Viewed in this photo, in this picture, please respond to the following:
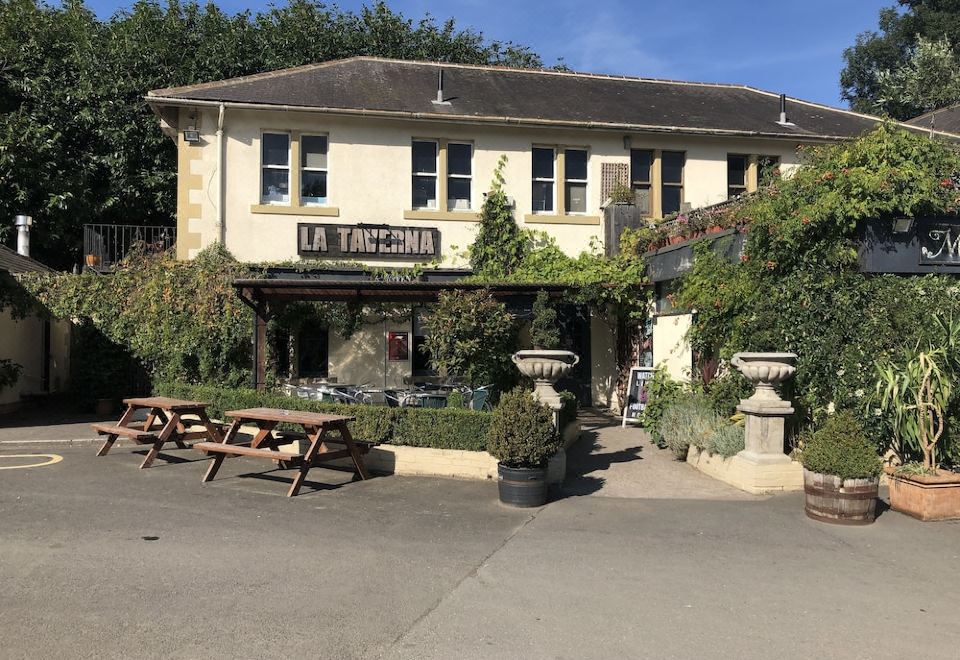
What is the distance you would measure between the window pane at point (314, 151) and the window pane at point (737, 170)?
934 cm

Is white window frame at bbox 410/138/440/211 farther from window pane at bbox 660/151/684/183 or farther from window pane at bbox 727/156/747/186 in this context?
window pane at bbox 727/156/747/186

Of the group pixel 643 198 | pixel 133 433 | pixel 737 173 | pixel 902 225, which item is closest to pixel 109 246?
pixel 133 433

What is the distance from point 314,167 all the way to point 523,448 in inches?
385

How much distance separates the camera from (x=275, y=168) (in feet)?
47.8

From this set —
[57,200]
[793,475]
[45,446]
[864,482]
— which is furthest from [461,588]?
[57,200]

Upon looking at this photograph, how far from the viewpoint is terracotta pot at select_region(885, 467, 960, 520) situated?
21.6ft

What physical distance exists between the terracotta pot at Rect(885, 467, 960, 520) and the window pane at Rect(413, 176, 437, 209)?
10.7 m

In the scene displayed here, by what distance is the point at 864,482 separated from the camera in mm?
6438

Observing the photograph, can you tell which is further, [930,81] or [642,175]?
[930,81]

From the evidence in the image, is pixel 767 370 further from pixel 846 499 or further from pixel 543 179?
pixel 543 179

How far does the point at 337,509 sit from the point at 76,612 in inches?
118

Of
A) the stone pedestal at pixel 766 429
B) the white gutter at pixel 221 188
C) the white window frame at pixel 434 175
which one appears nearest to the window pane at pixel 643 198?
the white window frame at pixel 434 175

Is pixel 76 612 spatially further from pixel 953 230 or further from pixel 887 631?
pixel 953 230

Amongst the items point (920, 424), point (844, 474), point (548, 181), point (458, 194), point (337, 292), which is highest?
point (548, 181)
